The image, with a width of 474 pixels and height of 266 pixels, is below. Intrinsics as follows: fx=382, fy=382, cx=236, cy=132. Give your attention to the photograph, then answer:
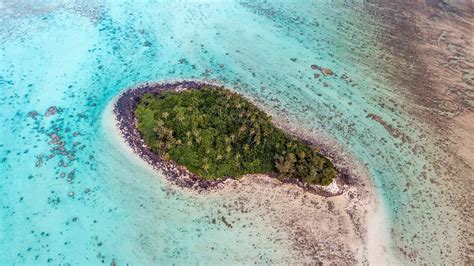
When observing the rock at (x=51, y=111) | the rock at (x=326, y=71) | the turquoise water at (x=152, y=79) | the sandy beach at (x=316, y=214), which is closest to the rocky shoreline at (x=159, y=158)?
the sandy beach at (x=316, y=214)

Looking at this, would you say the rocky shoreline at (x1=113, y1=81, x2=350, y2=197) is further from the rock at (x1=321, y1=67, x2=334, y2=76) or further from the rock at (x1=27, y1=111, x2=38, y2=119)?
the rock at (x1=321, y1=67, x2=334, y2=76)

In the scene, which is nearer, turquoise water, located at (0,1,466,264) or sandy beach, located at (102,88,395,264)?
sandy beach, located at (102,88,395,264)

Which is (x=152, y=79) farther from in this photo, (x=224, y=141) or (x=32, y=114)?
(x=224, y=141)

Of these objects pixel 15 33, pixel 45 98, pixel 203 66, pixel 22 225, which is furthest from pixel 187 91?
pixel 15 33

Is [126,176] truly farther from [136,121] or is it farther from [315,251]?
[315,251]

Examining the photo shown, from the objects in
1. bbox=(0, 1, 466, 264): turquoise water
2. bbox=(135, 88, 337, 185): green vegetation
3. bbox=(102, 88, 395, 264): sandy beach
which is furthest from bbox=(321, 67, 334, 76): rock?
bbox=(102, 88, 395, 264): sandy beach

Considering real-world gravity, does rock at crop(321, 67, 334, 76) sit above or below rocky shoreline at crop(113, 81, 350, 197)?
above
